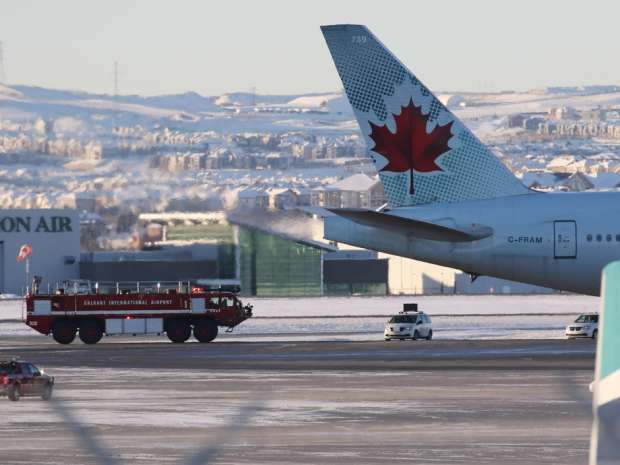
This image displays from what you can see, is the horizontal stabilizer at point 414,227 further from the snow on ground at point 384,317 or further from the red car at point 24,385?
the snow on ground at point 384,317

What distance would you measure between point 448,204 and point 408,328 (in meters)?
18.5

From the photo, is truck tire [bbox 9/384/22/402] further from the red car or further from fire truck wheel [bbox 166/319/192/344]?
fire truck wheel [bbox 166/319/192/344]

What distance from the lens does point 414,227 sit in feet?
151

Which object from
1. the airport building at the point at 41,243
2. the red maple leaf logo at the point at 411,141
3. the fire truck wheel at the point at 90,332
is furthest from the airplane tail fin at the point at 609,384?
the airport building at the point at 41,243

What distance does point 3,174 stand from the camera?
587ft

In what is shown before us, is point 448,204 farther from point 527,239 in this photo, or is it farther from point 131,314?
point 131,314

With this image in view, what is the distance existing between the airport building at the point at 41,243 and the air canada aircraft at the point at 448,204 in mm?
99328

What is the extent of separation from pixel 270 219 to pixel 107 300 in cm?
4175

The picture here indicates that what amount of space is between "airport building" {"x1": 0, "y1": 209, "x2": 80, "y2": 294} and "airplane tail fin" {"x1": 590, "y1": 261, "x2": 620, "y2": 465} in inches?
5324

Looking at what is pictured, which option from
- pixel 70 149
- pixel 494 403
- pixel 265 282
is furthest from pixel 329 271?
pixel 494 403

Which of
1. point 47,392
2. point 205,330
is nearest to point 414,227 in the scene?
point 47,392

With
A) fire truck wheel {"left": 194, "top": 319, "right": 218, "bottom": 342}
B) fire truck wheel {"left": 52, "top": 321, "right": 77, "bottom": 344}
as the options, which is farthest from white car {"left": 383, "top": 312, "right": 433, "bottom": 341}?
fire truck wheel {"left": 52, "top": 321, "right": 77, "bottom": 344}

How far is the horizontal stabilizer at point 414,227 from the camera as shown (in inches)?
1770

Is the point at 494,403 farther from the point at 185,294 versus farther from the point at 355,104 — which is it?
the point at 185,294
